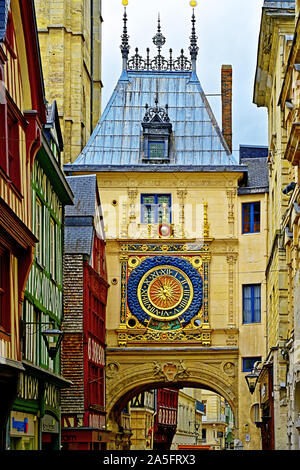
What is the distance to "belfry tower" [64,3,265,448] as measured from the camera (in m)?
39.4

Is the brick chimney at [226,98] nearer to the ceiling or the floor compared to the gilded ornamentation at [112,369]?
nearer to the ceiling

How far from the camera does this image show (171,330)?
39781 millimetres

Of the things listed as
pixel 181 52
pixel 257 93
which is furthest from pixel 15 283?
pixel 181 52

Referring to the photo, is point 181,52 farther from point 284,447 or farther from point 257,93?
point 284,447

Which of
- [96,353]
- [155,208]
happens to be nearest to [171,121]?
[155,208]

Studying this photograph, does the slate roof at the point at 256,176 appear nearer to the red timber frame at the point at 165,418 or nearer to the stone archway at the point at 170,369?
the stone archway at the point at 170,369

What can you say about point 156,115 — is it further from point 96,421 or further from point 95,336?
point 96,421

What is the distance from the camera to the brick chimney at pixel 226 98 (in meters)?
44.6

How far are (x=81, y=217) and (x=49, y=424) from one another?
10.8m

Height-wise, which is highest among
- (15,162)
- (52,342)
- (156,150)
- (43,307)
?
(156,150)

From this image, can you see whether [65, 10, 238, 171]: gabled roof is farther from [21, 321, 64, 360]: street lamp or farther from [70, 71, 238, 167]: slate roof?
[21, 321, 64, 360]: street lamp

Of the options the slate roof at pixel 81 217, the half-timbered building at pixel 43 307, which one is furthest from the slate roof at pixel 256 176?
the half-timbered building at pixel 43 307

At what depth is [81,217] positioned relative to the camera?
3478 centimetres

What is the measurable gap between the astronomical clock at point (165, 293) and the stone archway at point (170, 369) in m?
0.46
